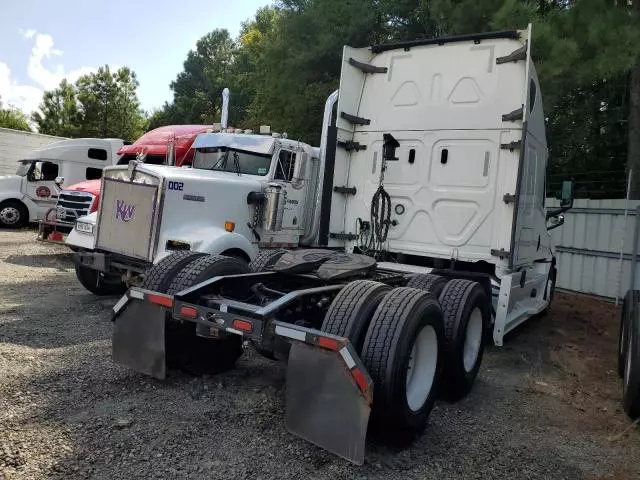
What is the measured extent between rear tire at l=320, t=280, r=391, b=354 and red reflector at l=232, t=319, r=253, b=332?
0.46m

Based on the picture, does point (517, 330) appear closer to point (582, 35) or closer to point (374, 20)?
point (582, 35)

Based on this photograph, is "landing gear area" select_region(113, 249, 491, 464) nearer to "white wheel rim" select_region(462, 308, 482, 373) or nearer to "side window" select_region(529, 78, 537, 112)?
"white wheel rim" select_region(462, 308, 482, 373)

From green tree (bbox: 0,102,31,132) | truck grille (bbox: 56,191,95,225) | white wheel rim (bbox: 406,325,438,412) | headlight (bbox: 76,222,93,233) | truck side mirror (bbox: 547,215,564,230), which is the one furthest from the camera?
green tree (bbox: 0,102,31,132)

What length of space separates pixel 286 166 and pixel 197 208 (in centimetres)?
181

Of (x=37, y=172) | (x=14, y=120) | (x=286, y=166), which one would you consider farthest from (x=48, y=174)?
(x=14, y=120)

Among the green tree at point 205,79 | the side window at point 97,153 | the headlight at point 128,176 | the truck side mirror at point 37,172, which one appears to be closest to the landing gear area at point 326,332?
the headlight at point 128,176

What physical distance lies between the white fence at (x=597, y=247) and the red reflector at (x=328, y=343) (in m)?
7.37

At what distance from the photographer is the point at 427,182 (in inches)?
257

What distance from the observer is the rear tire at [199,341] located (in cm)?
420

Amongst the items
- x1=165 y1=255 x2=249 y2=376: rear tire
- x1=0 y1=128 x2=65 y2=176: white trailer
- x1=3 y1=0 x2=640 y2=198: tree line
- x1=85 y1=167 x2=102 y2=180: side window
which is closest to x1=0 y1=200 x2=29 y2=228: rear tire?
x1=85 y1=167 x2=102 y2=180: side window

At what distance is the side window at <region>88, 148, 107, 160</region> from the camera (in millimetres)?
14641

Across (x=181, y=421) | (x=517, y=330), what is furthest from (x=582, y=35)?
(x=181, y=421)

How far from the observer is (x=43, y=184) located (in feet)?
48.9

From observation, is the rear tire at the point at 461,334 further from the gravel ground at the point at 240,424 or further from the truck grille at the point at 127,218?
the truck grille at the point at 127,218
